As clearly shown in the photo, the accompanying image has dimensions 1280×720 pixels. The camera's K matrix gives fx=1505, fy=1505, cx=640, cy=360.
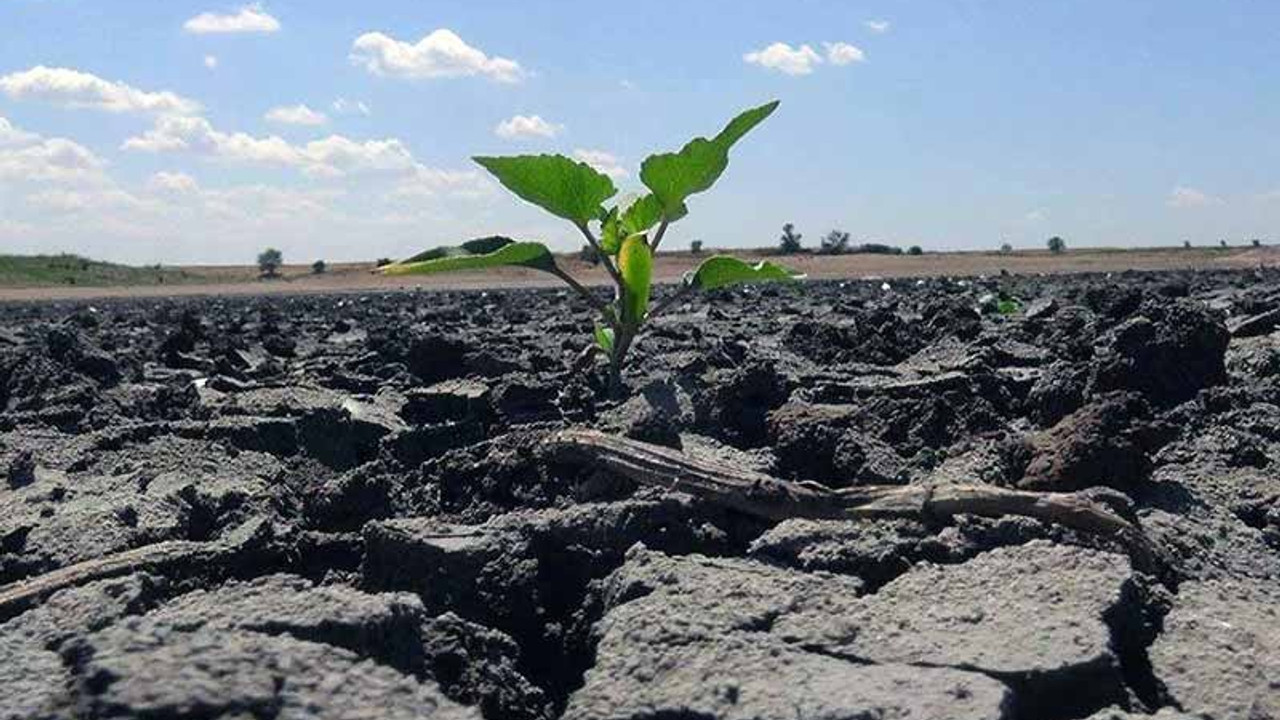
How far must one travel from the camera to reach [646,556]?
8.04 ft

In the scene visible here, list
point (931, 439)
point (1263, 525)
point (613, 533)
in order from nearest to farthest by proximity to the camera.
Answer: point (613, 533) < point (1263, 525) < point (931, 439)

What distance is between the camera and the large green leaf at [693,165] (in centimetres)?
421

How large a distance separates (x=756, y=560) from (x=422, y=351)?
3235 millimetres

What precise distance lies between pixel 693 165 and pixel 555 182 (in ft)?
1.31

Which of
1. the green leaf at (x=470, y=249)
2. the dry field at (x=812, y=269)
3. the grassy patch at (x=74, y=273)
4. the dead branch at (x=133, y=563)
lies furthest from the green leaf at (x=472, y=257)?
the grassy patch at (x=74, y=273)

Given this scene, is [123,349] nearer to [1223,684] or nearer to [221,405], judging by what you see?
[221,405]

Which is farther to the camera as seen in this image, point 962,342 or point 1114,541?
point 962,342

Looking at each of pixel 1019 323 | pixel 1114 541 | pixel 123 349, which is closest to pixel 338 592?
pixel 1114 541

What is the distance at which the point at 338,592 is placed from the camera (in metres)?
2.19

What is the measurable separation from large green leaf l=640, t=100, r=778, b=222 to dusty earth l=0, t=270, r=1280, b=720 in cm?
57

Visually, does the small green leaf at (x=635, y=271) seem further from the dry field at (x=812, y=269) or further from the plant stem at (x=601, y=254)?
the dry field at (x=812, y=269)

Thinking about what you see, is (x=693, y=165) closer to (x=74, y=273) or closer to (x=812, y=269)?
(x=812, y=269)

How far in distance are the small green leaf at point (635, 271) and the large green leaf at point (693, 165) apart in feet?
0.51

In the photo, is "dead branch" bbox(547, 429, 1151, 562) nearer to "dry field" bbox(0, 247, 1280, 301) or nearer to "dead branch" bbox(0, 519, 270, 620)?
"dead branch" bbox(0, 519, 270, 620)
